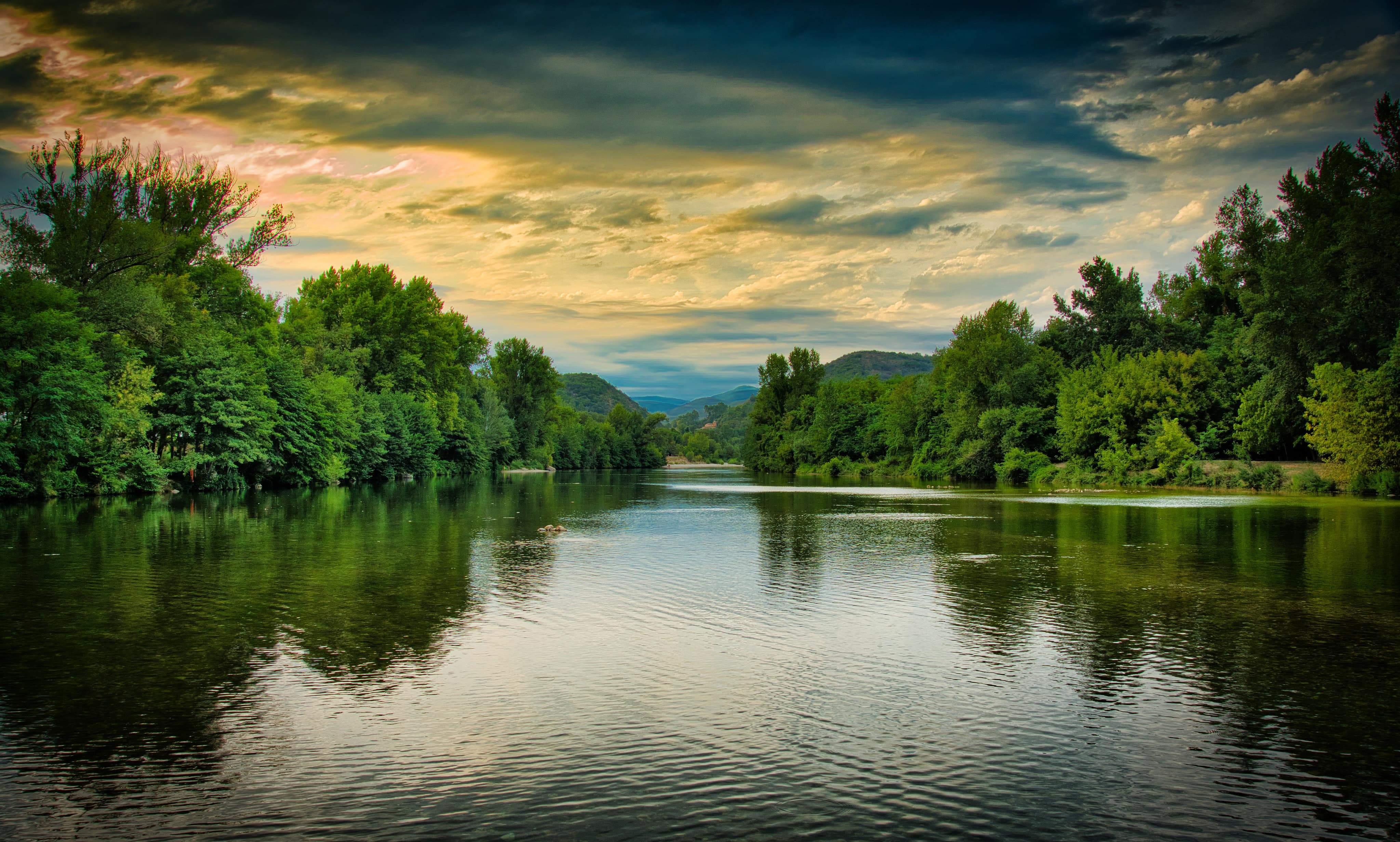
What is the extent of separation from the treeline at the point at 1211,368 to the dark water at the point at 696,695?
104 feet

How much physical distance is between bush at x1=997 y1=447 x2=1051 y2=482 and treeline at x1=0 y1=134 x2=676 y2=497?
52.6m

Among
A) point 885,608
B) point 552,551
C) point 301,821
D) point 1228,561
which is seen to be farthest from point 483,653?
point 1228,561

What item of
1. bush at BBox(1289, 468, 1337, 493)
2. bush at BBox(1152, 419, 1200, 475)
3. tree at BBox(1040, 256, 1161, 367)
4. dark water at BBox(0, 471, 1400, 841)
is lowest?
dark water at BBox(0, 471, 1400, 841)

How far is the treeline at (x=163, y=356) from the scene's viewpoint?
112 ft

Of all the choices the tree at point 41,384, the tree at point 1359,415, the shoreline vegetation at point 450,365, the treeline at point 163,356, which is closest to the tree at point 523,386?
the shoreline vegetation at point 450,365

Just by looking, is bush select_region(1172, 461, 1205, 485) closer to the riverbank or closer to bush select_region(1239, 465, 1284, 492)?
the riverbank

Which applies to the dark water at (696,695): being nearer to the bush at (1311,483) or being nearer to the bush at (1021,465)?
the bush at (1311,483)

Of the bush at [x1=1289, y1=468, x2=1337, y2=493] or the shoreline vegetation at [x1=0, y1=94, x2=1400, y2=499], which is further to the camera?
the bush at [x1=1289, y1=468, x2=1337, y2=493]

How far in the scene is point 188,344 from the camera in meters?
44.0

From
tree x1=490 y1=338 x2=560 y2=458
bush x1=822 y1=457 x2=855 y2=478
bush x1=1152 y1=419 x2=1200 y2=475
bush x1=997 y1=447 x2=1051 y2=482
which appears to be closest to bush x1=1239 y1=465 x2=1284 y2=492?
bush x1=1152 y1=419 x2=1200 y2=475

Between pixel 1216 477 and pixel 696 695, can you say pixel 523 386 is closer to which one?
pixel 1216 477

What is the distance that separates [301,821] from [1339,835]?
767cm

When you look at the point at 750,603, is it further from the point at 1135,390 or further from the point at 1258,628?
the point at 1135,390

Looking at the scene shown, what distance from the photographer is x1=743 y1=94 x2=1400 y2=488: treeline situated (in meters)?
44.8
